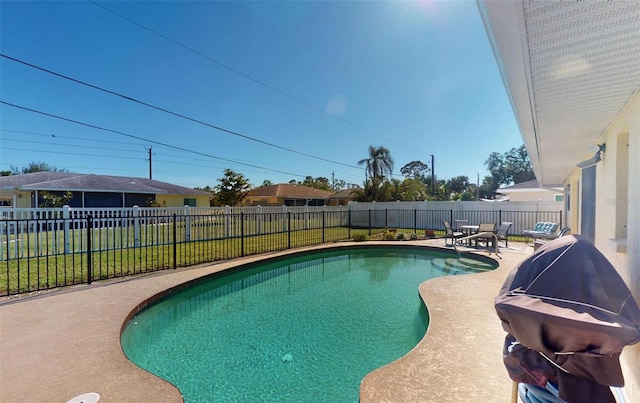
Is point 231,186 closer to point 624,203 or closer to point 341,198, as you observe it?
point 341,198

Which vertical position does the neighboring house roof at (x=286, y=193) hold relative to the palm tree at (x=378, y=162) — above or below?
below

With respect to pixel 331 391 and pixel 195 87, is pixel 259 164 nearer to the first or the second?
pixel 195 87

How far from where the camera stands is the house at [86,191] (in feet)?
54.4

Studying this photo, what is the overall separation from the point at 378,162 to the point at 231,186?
1209 centimetres

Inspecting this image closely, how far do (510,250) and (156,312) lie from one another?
1057cm

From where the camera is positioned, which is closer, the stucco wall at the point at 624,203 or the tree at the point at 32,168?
the stucco wall at the point at 624,203

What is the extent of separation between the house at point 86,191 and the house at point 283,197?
6824mm

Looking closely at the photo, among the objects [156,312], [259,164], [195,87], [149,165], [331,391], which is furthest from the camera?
[149,165]

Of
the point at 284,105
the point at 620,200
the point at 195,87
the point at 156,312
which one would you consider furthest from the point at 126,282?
the point at 284,105

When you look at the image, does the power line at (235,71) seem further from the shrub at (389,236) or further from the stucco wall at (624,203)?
the stucco wall at (624,203)

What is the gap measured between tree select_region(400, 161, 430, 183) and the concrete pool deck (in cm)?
4005

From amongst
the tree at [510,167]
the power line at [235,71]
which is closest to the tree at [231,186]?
the power line at [235,71]

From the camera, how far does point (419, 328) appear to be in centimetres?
447

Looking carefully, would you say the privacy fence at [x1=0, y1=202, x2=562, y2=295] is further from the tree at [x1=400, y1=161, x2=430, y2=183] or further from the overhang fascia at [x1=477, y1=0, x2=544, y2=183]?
the tree at [x1=400, y1=161, x2=430, y2=183]
